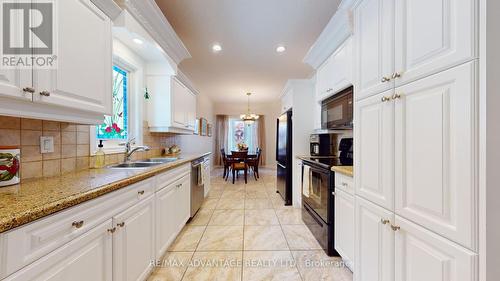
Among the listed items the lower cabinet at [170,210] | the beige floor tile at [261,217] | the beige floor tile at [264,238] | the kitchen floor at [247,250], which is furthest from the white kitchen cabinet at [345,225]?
the lower cabinet at [170,210]

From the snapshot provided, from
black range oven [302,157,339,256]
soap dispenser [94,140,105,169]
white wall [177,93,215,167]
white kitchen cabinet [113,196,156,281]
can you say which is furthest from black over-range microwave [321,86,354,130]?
white wall [177,93,215,167]

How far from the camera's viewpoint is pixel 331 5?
2.30 metres

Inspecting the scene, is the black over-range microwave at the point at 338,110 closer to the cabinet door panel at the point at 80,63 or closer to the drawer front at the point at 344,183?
the drawer front at the point at 344,183

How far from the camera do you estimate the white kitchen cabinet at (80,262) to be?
743 millimetres

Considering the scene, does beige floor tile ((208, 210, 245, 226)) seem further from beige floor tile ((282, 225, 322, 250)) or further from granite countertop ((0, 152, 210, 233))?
granite countertop ((0, 152, 210, 233))

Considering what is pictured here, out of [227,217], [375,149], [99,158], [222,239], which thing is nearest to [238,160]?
[227,217]

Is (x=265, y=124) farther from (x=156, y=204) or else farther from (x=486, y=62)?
(x=486, y=62)

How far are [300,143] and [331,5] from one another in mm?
1987

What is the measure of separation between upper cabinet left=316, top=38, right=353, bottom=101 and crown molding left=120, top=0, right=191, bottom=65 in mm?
1770

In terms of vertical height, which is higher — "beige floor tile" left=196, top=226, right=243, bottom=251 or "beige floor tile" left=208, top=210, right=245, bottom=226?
"beige floor tile" left=208, top=210, right=245, bottom=226

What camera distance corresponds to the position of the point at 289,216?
10.2ft

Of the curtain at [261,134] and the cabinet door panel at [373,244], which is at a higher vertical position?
the curtain at [261,134]

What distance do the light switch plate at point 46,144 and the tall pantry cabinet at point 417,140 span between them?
209 centimetres

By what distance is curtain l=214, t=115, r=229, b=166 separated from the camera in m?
8.29
